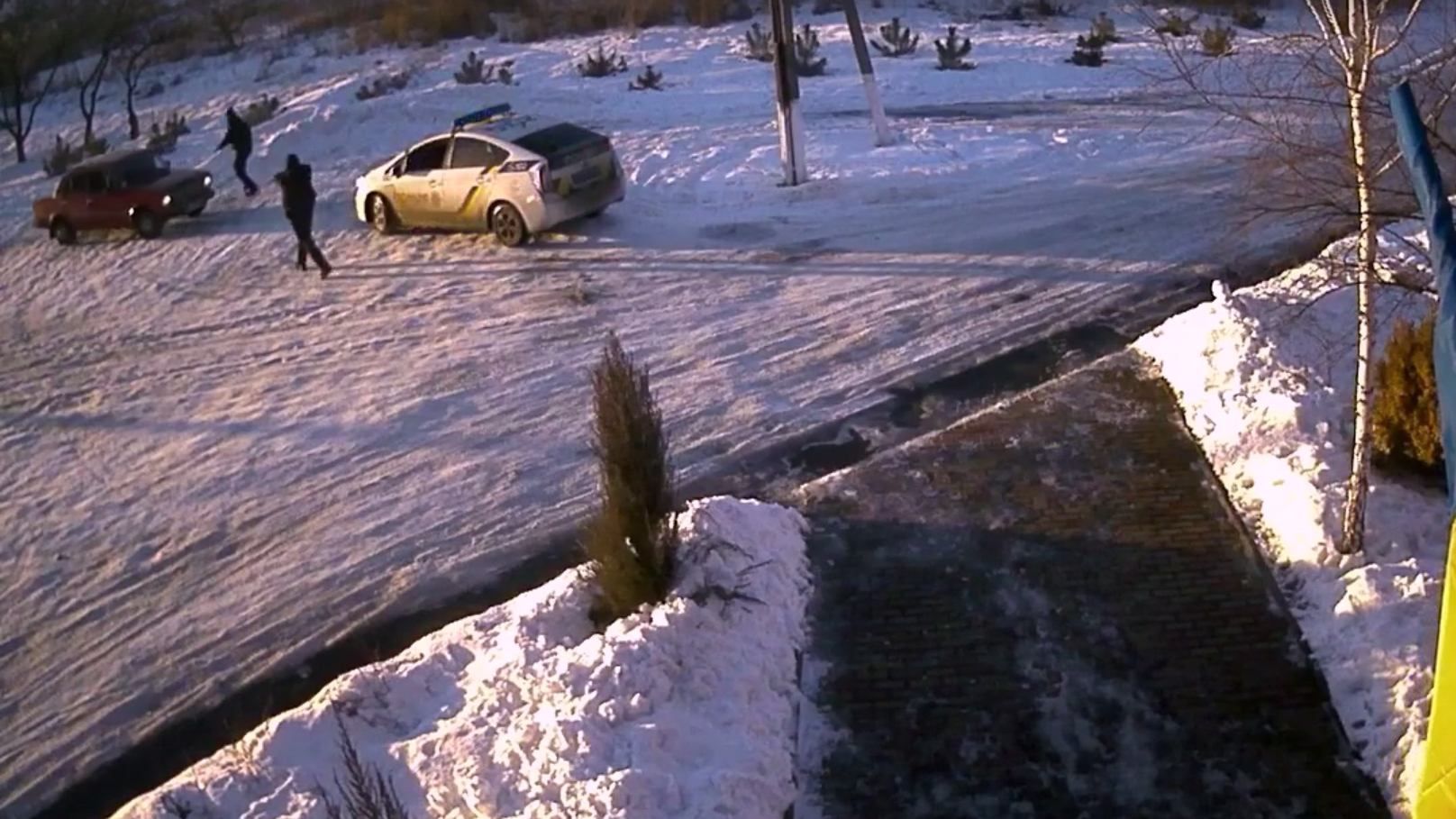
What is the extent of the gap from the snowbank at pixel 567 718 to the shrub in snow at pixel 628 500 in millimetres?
195

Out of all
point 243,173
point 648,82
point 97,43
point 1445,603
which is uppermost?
point 97,43

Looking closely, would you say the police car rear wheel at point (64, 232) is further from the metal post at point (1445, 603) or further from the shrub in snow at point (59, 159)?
the metal post at point (1445, 603)

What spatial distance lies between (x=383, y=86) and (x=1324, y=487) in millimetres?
20131

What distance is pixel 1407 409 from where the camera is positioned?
10.1 m

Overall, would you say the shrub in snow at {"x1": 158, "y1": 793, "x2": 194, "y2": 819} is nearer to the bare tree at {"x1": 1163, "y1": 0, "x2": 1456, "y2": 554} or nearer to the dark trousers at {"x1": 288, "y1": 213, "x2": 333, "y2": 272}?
the bare tree at {"x1": 1163, "y1": 0, "x2": 1456, "y2": 554}

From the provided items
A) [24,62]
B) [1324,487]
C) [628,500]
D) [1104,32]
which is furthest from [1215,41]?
[24,62]

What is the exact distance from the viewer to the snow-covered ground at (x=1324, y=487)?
7863mm

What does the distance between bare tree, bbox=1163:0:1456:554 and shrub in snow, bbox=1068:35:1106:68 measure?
1510 cm

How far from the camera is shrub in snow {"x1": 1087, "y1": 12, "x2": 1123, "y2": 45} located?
24969mm

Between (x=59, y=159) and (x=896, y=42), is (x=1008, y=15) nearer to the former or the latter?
(x=896, y=42)

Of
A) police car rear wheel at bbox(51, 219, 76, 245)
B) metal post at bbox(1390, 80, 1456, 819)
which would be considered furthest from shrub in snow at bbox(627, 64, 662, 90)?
metal post at bbox(1390, 80, 1456, 819)

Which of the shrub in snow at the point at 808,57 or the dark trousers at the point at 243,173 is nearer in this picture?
the dark trousers at the point at 243,173

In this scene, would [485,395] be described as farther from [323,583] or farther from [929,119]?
[929,119]

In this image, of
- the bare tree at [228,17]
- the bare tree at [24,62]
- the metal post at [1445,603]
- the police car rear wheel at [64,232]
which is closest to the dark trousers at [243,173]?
the police car rear wheel at [64,232]
